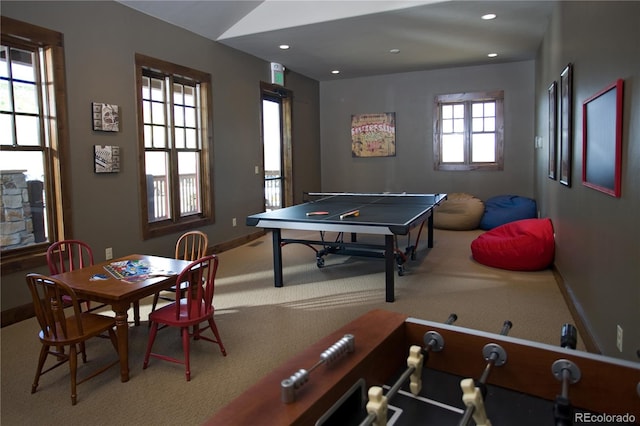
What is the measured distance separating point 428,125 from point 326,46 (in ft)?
9.57

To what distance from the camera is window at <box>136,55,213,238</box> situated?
5.20 m

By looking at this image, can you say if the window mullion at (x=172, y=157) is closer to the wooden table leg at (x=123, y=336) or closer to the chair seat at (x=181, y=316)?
the chair seat at (x=181, y=316)

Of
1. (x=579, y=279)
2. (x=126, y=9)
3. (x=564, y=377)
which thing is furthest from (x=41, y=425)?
(x=126, y=9)

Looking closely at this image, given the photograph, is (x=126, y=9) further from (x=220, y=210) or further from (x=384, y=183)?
(x=384, y=183)

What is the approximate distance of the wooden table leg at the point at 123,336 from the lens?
8.60ft

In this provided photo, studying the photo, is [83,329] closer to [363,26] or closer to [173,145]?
[173,145]

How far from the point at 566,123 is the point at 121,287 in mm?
3720


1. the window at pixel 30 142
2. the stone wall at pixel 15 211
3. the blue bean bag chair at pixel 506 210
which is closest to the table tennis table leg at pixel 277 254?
the window at pixel 30 142

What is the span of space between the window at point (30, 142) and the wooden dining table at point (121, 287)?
4.21 ft

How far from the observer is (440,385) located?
129 centimetres

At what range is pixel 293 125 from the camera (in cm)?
837

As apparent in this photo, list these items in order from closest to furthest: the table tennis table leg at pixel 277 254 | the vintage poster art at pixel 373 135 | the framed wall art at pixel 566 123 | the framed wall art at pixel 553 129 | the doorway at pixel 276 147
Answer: the framed wall art at pixel 566 123, the table tennis table leg at pixel 277 254, the framed wall art at pixel 553 129, the doorway at pixel 276 147, the vintage poster art at pixel 373 135

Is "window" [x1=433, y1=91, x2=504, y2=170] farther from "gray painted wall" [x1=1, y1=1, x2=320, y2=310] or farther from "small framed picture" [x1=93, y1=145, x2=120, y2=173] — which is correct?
"small framed picture" [x1=93, y1=145, x2=120, y2=173]

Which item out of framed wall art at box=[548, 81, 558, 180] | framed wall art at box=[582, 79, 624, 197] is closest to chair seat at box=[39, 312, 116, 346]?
framed wall art at box=[582, 79, 624, 197]
